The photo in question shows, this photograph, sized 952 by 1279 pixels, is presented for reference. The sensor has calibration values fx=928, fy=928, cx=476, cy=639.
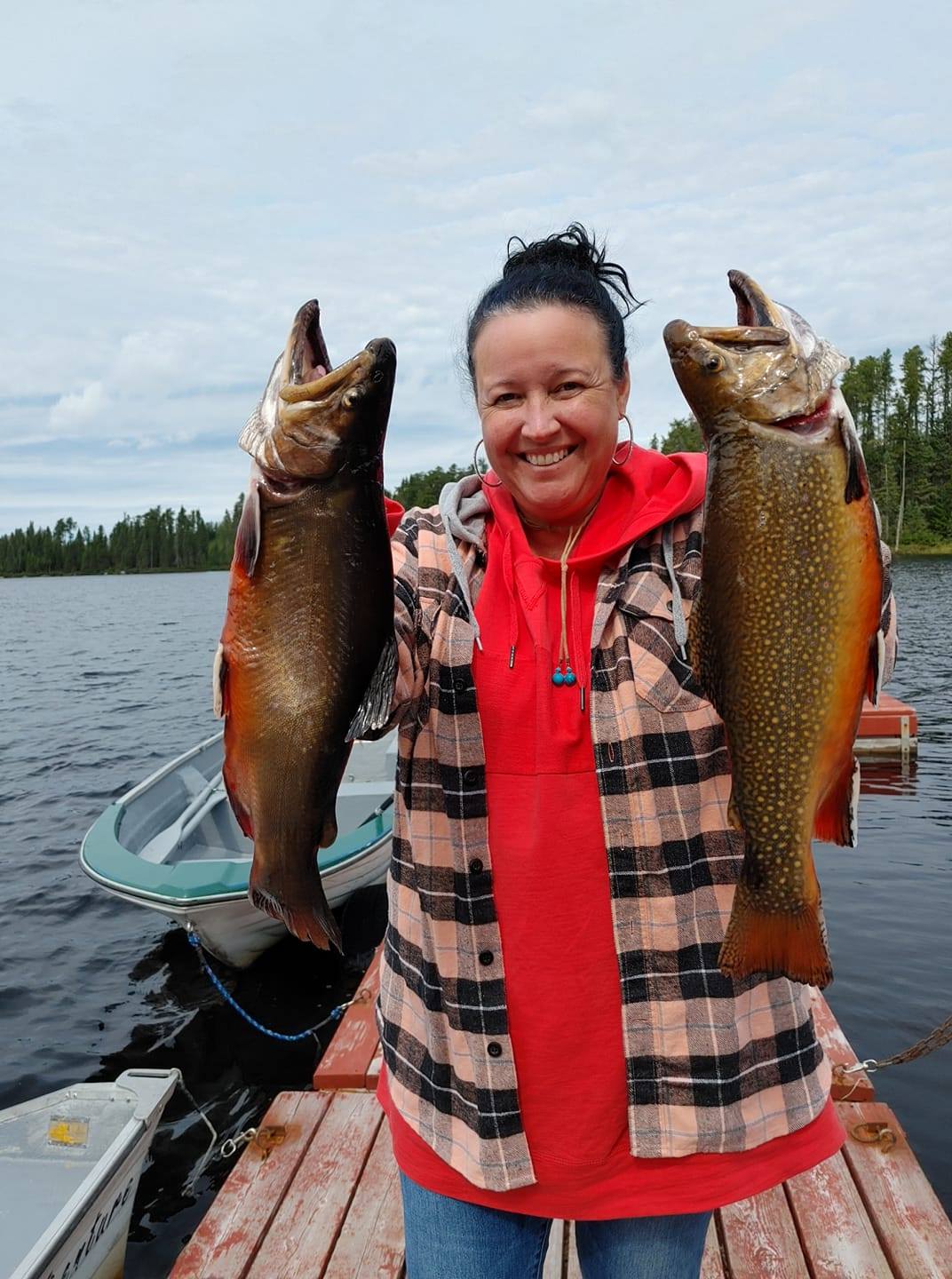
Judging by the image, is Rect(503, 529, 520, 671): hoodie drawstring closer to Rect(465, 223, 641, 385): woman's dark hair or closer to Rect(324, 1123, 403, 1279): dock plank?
Rect(465, 223, 641, 385): woman's dark hair

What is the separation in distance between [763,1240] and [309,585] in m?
3.31

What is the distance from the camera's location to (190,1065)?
339 inches

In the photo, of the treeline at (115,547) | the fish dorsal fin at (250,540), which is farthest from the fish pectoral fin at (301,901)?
the treeline at (115,547)

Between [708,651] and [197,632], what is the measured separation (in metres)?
46.3

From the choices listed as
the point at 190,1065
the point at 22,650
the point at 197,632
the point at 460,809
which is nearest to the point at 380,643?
the point at 460,809

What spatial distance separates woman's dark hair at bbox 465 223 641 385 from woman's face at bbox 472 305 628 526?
1.2 inches

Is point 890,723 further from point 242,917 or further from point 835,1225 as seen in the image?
point 835,1225

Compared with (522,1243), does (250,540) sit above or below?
above

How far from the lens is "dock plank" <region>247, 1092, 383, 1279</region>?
3717mm

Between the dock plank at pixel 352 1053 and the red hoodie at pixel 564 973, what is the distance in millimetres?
2895

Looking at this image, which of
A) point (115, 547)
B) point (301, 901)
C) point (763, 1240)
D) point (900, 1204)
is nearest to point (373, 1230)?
point (763, 1240)

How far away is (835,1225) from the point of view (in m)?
3.71

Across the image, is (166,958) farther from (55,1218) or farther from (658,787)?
(658,787)

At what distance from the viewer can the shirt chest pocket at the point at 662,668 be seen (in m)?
2.11
